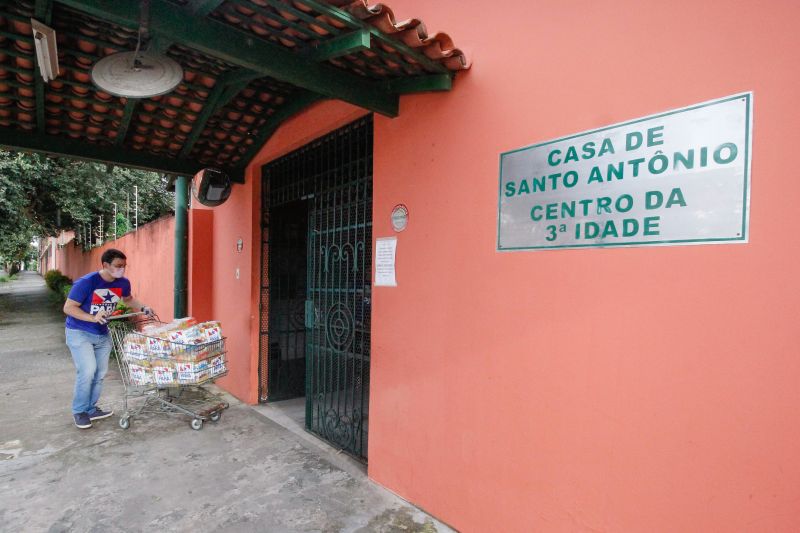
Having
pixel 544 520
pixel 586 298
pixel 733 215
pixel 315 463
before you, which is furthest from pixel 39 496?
pixel 733 215

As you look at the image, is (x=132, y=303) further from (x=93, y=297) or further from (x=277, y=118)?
(x=277, y=118)

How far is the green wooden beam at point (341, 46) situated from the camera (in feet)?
7.82

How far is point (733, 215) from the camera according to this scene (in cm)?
179

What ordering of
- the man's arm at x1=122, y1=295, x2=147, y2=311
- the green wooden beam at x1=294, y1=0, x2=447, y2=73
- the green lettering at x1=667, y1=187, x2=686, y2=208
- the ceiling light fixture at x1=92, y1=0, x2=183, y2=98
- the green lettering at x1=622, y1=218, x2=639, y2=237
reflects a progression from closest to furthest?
the green lettering at x1=667, y1=187, x2=686, y2=208 < the green lettering at x1=622, y1=218, x2=639, y2=237 < the green wooden beam at x1=294, y1=0, x2=447, y2=73 < the ceiling light fixture at x1=92, y1=0, x2=183, y2=98 < the man's arm at x1=122, y1=295, x2=147, y2=311

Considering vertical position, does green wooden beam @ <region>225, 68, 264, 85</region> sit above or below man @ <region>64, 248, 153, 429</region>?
above

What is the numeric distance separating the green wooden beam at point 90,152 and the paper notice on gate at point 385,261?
3.01m

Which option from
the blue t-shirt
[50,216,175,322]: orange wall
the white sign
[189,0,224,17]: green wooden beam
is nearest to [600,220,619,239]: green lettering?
the white sign

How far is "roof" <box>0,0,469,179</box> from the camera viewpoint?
2.32m

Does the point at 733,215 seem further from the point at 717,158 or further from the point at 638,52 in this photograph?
the point at 638,52

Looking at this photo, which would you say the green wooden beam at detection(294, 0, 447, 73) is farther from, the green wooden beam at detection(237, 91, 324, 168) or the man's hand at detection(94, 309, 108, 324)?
the man's hand at detection(94, 309, 108, 324)

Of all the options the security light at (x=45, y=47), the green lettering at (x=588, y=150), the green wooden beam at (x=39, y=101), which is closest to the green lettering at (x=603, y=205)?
the green lettering at (x=588, y=150)

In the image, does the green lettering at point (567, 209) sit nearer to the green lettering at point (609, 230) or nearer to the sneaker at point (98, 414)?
the green lettering at point (609, 230)

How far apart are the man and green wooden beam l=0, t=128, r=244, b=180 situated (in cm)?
98

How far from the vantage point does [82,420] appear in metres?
4.57
